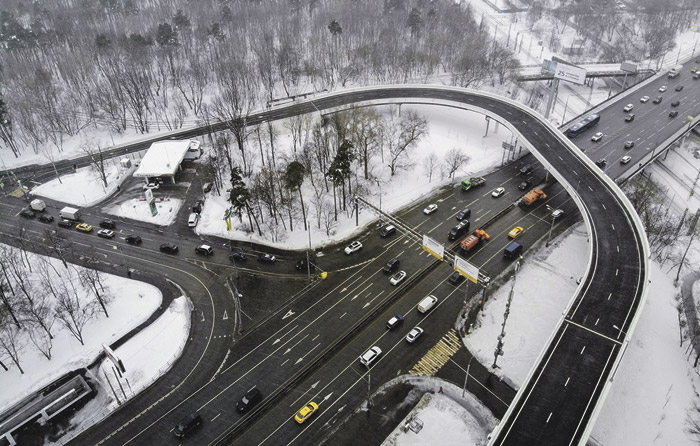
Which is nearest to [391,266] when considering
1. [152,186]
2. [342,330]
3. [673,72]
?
[342,330]

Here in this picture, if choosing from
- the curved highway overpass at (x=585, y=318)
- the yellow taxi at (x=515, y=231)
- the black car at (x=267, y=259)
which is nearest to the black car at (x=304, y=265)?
the black car at (x=267, y=259)

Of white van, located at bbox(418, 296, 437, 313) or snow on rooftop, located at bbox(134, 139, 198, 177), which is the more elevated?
snow on rooftop, located at bbox(134, 139, 198, 177)

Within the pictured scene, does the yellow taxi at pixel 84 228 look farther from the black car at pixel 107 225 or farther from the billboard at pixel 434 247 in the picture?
the billboard at pixel 434 247

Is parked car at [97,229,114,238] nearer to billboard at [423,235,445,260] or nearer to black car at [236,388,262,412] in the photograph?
black car at [236,388,262,412]

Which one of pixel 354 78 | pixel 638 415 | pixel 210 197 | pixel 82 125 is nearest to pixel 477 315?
pixel 638 415

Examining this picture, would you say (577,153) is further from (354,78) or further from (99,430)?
(99,430)

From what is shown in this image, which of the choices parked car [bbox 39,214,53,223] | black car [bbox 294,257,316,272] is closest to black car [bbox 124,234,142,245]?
parked car [bbox 39,214,53,223]
